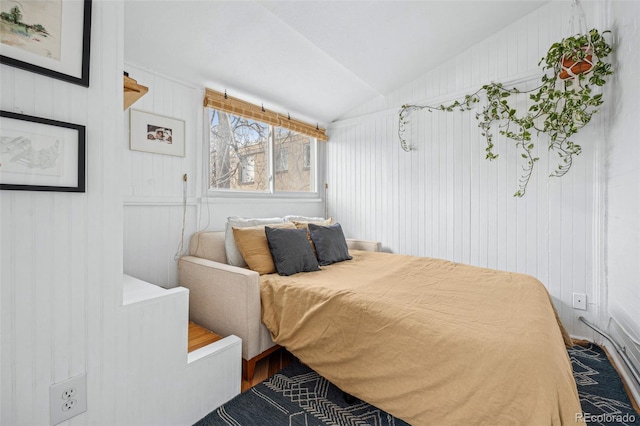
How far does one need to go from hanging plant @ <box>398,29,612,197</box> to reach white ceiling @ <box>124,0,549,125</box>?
1.86ft

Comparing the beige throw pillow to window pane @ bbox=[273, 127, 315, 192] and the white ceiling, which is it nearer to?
window pane @ bbox=[273, 127, 315, 192]

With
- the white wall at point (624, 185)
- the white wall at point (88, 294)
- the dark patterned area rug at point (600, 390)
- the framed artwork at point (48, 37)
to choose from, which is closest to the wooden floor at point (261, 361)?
the white wall at point (88, 294)

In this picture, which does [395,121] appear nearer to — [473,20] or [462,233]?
[473,20]

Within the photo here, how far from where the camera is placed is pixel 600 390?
5.38ft

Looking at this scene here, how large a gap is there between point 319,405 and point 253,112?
2.41 m

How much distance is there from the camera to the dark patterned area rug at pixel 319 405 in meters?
1.42

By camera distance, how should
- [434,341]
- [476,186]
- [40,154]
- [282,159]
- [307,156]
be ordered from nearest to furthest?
[40,154], [434,341], [476,186], [282,159], [307,156]

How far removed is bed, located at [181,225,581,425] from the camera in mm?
980

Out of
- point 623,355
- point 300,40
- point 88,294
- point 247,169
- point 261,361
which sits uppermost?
point 300,40

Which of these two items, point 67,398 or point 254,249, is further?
point 254,249

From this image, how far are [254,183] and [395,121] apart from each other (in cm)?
167

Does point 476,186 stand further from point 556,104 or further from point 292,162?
point 292,162

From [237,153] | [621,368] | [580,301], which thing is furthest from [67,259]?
[580,301]

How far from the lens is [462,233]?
279 centimetres
